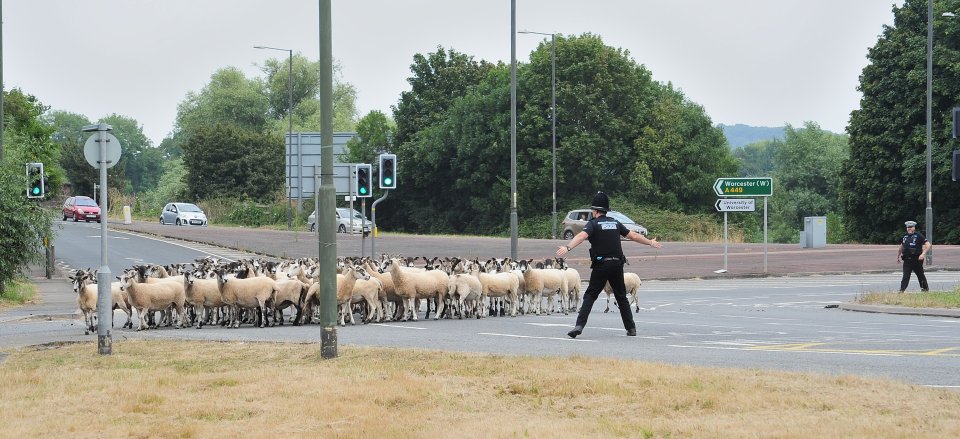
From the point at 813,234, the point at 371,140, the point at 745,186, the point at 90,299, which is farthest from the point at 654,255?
the point at 371,140

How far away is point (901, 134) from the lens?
213ft

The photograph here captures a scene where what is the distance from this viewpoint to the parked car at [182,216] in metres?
76.4

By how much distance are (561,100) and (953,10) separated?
24.5 meters

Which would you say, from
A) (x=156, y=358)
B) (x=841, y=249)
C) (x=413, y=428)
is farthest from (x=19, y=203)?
(x=841, y=249)

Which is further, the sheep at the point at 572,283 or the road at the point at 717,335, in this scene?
the sheep at the point at 572,283

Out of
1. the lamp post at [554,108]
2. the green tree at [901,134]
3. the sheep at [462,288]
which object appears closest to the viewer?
the sheep at [462,288]

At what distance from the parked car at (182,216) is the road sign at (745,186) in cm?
4325

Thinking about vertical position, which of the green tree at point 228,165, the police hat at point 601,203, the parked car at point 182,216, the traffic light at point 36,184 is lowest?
the parked car at point 182,216

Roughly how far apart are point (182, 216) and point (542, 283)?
54.6m

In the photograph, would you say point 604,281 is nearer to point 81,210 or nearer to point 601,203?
point 601,203

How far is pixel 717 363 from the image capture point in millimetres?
14617

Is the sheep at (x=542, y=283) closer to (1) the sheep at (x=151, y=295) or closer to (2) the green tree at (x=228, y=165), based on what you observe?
(1) the sheep at (x=151, y=295)

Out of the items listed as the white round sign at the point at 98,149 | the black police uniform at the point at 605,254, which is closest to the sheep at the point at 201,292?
the white round sign at the point at 98,149

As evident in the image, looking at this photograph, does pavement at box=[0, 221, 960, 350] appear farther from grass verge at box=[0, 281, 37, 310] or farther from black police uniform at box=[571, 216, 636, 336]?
black police uniform at box=[571, 216, 636, 336]
